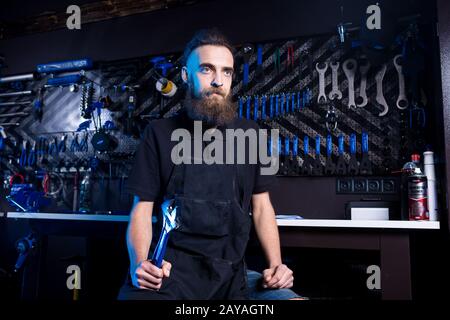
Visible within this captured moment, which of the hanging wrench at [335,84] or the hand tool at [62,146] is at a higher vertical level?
the hanging wrench at [335,84]

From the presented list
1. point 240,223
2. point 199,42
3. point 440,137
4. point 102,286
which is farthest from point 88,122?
point 440,137

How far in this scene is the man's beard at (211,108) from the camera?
1690 mm

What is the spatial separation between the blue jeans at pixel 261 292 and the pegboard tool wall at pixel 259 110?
1395 mm

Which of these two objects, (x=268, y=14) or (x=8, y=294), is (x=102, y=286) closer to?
(x=8, y=294)

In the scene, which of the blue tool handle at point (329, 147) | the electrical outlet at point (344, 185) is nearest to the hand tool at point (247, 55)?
the blue tool handle at point (329, 147)

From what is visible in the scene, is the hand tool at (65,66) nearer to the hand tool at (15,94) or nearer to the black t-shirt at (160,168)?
the hand tool at (15,94)

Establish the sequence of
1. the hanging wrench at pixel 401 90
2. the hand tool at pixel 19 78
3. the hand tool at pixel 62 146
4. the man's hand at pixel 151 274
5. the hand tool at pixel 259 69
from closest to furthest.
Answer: the man's hand at pixel 151 274 → the hanging wrench at pixel 401 90 → the hand tool at pixel 259 69 → the hand tool at pixel 62 146 → the hand tool at pixel 19 78

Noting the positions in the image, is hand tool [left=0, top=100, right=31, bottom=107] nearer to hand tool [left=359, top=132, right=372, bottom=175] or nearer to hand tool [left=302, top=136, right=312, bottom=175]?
hand tool [left=302, top=136, right=312, bottom=175]

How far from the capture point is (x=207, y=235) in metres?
1.59

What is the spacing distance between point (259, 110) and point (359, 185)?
97cm

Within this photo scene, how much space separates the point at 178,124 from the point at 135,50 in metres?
2.05

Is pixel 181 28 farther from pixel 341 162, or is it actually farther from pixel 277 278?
pixel 277 278

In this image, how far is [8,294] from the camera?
10.7 ft

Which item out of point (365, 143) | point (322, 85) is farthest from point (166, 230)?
point (322, 85)
